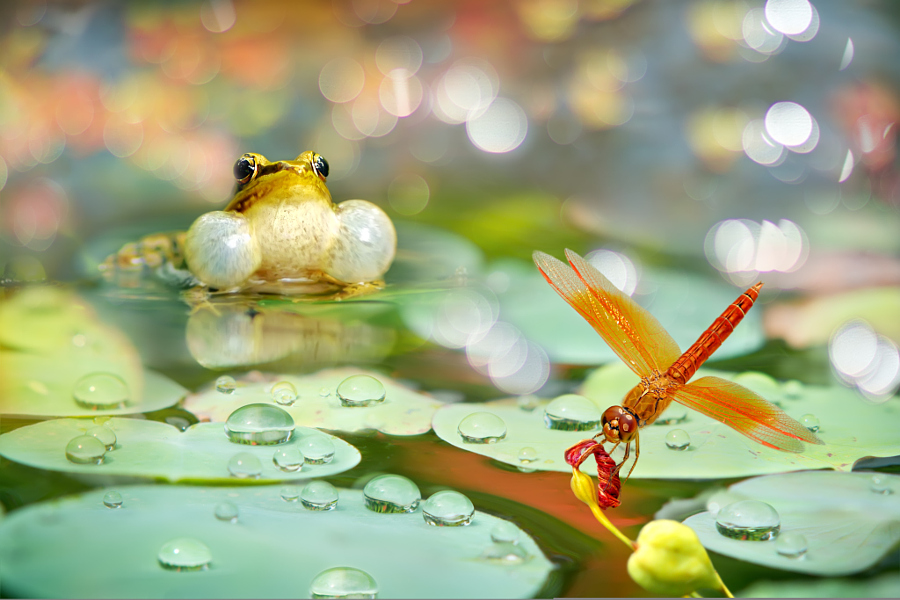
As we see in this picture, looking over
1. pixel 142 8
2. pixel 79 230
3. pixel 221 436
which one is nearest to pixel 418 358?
pixel 221 436

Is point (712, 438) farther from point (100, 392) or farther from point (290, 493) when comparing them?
point (100, 392)

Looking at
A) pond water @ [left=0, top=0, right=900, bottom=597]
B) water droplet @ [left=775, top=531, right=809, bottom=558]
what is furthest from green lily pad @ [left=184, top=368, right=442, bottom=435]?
water droplet @ [left=775, top=531, right=809, bottom=558]

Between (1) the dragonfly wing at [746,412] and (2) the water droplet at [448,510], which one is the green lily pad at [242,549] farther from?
(1) the dragonfly wing at [746,412]

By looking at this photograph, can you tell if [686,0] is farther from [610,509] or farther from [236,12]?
[610,509]

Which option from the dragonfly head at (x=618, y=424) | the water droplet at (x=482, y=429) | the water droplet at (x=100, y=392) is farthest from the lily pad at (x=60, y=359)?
the dragonfly head at (x=618, y=424)

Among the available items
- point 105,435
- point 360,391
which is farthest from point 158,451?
point 360,391
